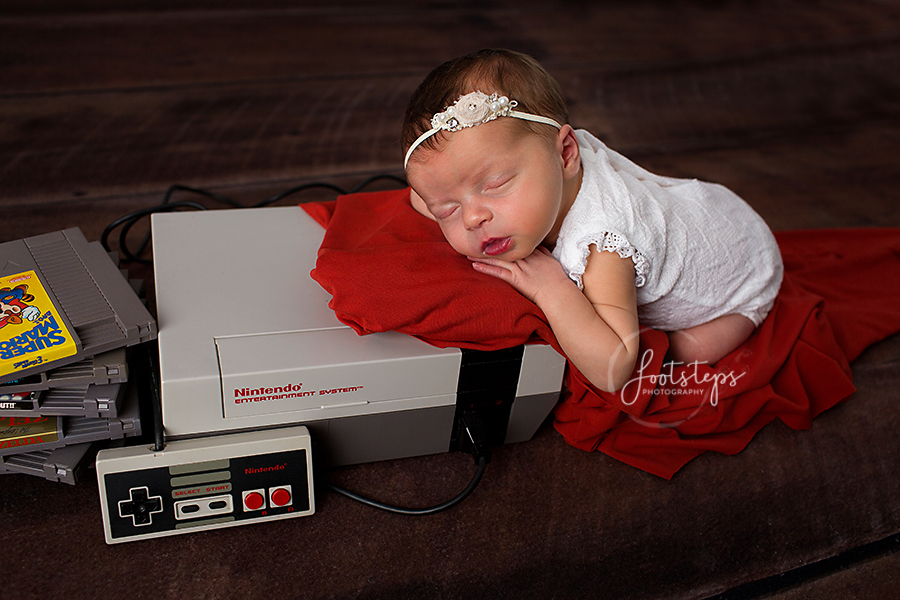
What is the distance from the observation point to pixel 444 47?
206cm

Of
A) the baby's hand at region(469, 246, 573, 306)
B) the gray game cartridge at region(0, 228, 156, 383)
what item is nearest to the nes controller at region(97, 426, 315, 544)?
the gray game cartridge at region(0, 228, 156, 383)

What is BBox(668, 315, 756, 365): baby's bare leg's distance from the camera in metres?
0.90

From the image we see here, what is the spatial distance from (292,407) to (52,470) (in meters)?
0.25

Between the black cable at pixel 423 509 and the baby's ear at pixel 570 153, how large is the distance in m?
0.33

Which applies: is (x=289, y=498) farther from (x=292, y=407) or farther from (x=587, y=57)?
(x=587, y=57)

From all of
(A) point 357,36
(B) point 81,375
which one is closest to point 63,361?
(B) point 81,375

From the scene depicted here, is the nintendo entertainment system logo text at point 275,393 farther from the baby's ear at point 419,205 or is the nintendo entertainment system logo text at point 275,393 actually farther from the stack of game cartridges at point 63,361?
the baby's ear at point 419,205

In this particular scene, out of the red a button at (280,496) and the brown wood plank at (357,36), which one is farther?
the brown wood plank at (357,36)

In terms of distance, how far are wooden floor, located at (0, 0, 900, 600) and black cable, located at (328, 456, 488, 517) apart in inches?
1.0

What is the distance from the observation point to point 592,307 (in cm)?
75

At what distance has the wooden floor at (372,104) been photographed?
1196 mm

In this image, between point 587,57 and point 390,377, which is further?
point 587,57

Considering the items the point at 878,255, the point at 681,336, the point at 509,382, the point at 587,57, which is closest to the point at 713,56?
the point at 587,57

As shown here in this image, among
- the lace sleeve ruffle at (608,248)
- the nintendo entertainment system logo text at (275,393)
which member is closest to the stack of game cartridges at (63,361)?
the nintendo entertainment system logo text at (275,393)
